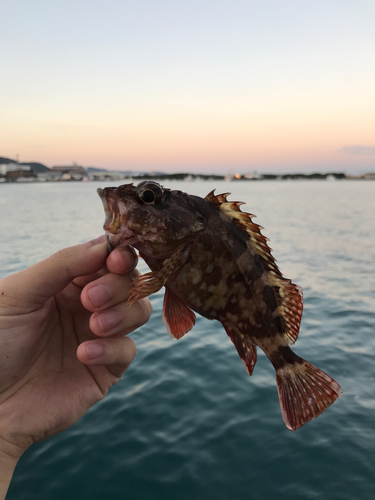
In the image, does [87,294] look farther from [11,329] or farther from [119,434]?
[119,434]

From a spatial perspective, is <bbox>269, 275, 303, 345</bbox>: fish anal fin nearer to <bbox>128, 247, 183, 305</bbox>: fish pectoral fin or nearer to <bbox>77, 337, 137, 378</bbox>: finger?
<bbox>128, 247, 183, 305</bbox>: fish pectoral fin

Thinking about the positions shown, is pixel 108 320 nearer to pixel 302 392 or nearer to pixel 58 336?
pixel 58 336

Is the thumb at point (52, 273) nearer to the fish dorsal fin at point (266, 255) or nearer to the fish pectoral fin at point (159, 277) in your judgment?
the fish pectoral fin at point (159, 277)

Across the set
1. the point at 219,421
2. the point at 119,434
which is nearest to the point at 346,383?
the point at 219,421

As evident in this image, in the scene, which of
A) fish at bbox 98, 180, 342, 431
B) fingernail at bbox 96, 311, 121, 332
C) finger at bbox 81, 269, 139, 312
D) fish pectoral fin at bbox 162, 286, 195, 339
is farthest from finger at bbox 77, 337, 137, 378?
fish at bbox 98, 180, 342, 431

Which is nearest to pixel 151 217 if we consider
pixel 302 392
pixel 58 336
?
pixel 302 392

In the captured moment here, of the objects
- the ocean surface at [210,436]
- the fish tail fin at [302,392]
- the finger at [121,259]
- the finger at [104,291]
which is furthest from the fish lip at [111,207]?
the ocean surface at [210,436]
